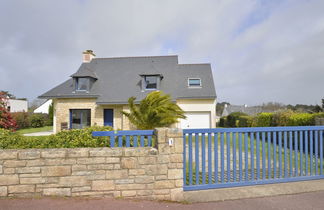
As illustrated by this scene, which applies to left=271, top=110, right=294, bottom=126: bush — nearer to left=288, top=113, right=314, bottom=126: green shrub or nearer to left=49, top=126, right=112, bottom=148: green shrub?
left=288, top=113, right=314, bottom=126: green shrub

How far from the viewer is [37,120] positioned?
25.0 metres

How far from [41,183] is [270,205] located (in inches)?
170

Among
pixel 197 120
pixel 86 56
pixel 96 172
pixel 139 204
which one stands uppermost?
pixel 86 56

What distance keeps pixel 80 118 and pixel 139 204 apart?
1289 centimetres

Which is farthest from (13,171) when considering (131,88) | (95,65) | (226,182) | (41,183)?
(95,65)

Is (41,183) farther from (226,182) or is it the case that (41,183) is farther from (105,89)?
(105,89)

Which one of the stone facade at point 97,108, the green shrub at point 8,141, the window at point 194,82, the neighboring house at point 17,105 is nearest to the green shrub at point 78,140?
the green shrub at point 8,141

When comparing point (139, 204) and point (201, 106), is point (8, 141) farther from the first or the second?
point (201, 106)

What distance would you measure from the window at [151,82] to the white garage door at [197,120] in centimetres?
363

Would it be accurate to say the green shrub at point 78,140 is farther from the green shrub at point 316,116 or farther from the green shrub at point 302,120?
the green shrub at point 302,120

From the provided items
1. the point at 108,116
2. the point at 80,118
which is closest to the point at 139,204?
the point at 108,116

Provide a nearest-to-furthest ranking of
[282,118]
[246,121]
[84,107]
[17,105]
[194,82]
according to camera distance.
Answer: [282,118] → [84,107] → [194,82] → [246,121] → [17,105]

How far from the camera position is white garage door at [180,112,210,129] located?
14.7 meters

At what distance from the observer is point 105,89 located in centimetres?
1537
